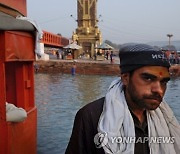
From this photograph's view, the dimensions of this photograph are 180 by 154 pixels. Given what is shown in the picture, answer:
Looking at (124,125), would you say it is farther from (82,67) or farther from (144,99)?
(82,67)

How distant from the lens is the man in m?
1.90

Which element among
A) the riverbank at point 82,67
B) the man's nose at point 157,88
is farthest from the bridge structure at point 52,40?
the man's nose at point 157,88

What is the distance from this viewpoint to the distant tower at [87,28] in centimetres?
4984

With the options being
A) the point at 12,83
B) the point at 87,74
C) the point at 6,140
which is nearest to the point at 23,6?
the point at 12,83

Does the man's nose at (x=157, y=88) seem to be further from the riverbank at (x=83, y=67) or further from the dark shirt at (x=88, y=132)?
the riverbank at (x=83, y=67)

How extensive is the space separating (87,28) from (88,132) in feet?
161

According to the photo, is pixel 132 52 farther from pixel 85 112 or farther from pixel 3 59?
pixel 3 59

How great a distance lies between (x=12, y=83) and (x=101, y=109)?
3.43 m

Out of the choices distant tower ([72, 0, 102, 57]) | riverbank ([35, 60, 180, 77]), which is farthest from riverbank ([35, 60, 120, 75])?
distant tower ([72, 0, 102, 57])

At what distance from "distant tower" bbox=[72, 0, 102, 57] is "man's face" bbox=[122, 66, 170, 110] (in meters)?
47.3

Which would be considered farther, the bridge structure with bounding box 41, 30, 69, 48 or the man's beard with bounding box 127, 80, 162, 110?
the bridge structure with bounding box 41, 30, 69, 48

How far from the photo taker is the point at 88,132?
1.96 meters

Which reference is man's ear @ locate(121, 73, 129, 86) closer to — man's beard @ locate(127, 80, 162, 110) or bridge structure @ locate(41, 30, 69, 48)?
man's beard @ locate(127, 80, 162, 110)

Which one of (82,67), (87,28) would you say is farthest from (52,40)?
(82,67)
